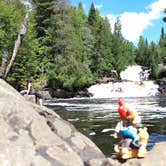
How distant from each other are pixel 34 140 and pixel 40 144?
127 millimetres

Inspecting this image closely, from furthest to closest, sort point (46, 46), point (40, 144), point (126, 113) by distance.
Result: point (46, 46) → point (126, 113) → point (40, 144)

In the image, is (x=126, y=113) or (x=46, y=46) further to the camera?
(x=46, y=46)

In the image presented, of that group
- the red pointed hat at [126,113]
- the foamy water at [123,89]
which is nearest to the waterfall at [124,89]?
the foamy water at [123,89]

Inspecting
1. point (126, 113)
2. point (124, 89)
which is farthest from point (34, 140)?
point (124, 89)

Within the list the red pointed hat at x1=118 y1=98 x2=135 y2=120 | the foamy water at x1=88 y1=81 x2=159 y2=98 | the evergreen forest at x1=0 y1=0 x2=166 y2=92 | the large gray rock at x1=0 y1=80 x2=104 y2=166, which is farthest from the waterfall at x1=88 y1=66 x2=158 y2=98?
the red pointed hat at x1=118 y1=98 x2=135 y2=120

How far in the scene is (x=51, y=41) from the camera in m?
68.4

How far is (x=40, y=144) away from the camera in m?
8.44

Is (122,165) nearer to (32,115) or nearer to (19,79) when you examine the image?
(32,115)

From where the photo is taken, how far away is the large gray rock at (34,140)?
317 inches

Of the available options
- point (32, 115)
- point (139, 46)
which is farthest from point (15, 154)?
point (139, 46)

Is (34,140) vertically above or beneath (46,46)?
beneath

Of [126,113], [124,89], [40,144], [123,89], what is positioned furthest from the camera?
[124,89]

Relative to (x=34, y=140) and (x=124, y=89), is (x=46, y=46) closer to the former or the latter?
(x=124, y=89)

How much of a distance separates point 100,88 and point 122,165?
65186 mm
